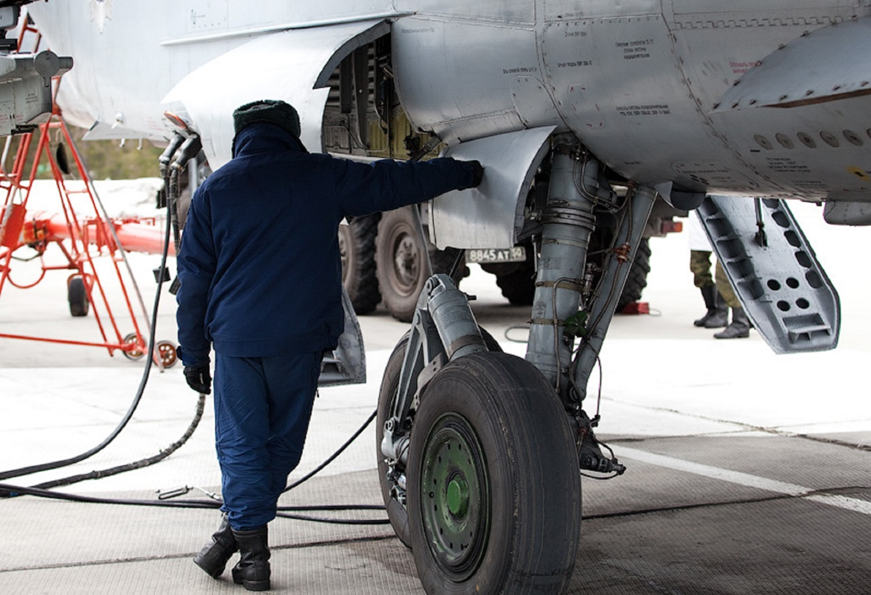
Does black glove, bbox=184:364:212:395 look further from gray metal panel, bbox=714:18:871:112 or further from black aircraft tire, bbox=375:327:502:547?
gray metal panel, bbox=714:18:871:112

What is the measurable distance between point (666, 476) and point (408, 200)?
2.61 meters

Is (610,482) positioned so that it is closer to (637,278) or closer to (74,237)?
(74,237)

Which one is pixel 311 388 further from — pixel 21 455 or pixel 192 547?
pixel 21 455

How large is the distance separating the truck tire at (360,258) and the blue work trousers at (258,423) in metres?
8.46

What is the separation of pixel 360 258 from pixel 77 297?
3312 mm

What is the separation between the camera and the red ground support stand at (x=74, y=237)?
8.30 metres

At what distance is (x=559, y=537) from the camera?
3303mm

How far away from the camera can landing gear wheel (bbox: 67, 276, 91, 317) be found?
40.7 ft

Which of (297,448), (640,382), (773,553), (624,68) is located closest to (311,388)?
(297,448)

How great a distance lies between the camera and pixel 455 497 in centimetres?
367

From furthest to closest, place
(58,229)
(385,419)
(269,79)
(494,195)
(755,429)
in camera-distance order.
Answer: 1. (58,229)
2. (755,429)
3. (385,419)
4. (269,79)
5. (494,195)

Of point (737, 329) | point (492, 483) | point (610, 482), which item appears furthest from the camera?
point (737, 329)

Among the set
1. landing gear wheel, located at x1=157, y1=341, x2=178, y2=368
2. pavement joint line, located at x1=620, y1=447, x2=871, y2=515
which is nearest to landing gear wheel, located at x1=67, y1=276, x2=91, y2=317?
landing gear wheel, located at x1=157, y1=341, x2=178, y2=368

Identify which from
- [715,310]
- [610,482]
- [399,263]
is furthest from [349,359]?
[715,310]
